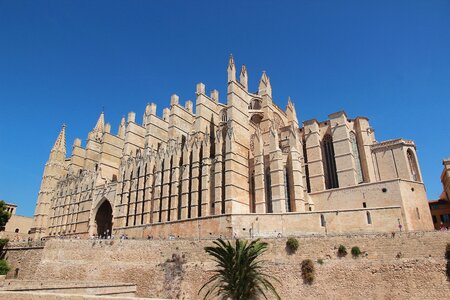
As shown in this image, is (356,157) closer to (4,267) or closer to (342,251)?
(342,251)

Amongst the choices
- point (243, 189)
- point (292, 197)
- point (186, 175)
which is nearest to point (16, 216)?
point (186, 175)

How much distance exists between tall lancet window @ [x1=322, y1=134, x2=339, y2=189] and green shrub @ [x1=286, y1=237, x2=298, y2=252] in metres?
11.3

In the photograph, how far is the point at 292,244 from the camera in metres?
19.0

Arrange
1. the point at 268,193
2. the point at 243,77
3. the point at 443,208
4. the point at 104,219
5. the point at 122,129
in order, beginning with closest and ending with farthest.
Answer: the point at 268,193 < the point at 443,208 < the point at 243,77 < the point at 104,219 < the point at 122,129

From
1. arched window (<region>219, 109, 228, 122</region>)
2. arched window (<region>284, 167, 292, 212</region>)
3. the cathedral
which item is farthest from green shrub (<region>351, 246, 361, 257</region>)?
arched window (<region>219, 109, 228, 122</region>)

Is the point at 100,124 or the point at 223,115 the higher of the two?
the point at 100,124

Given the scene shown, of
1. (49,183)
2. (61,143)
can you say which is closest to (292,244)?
(49,183)

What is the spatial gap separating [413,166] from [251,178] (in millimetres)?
13379

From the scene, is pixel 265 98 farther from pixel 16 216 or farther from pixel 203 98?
pixel 16 216

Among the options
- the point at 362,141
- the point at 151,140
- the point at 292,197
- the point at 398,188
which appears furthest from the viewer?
the point at 151,140

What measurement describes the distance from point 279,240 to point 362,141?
571 inches

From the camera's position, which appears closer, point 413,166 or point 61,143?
point 413,166

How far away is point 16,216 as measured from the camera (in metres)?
51.6

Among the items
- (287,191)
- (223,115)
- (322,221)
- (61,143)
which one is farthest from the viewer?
(61,143)
